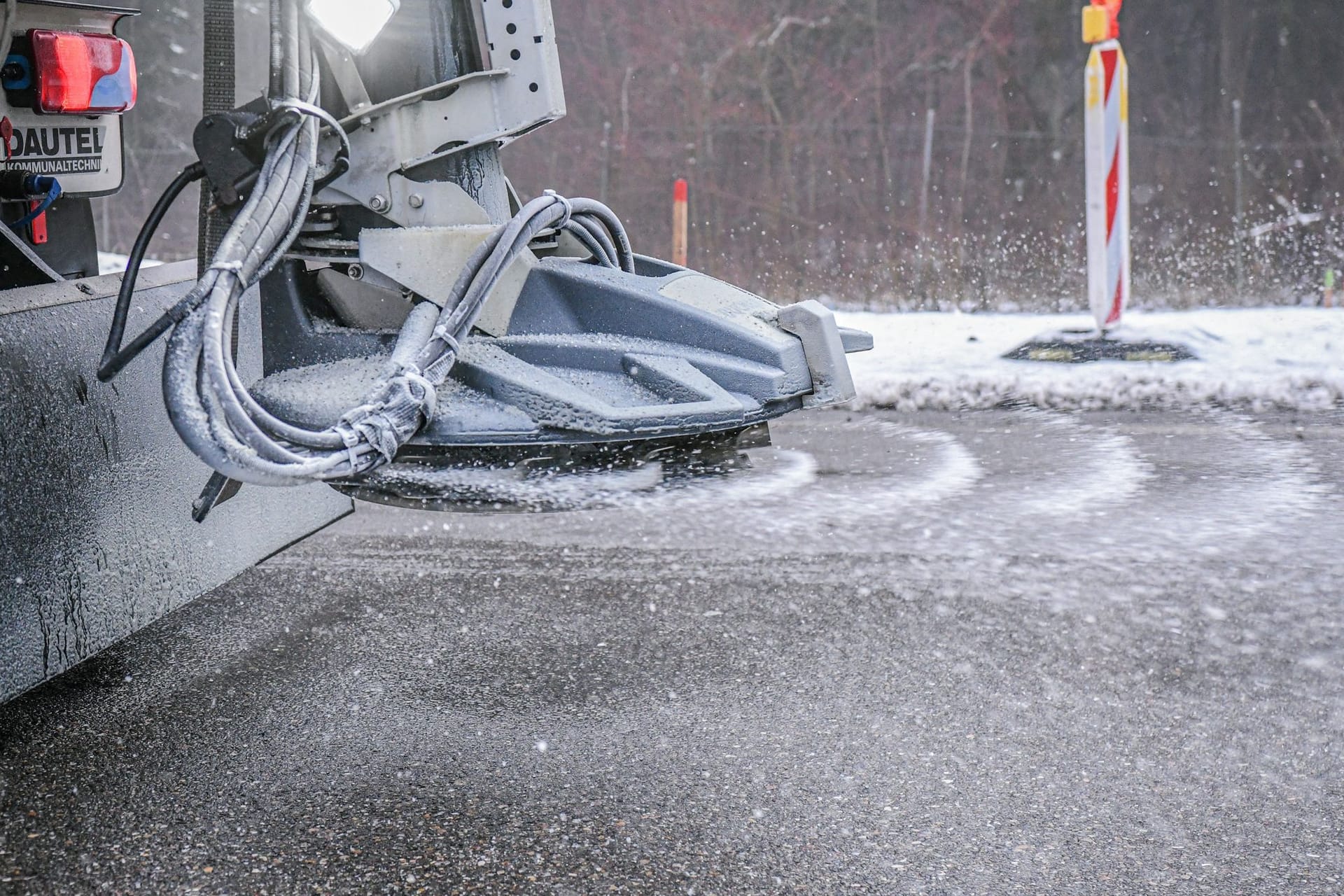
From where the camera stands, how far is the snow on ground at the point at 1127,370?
5406 millimetres

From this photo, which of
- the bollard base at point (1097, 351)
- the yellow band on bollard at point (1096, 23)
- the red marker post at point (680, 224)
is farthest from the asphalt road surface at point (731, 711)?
the red marker post at point (680, 224)

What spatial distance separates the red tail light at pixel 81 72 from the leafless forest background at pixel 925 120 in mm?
8289

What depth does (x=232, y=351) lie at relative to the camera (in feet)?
7.79

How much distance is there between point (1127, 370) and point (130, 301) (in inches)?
181

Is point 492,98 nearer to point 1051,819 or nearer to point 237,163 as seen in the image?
point 237,163

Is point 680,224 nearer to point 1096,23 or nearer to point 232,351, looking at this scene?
point 1096,23

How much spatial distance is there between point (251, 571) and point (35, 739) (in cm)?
98

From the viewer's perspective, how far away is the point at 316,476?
2070 millimetres

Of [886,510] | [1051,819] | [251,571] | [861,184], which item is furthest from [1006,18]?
[1051,819]

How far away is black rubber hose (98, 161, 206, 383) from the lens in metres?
2.17

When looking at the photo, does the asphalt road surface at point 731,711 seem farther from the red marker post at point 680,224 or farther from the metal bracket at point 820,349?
the red marker post at point 680,224

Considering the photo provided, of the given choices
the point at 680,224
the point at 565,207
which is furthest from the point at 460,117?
the point at 680,224

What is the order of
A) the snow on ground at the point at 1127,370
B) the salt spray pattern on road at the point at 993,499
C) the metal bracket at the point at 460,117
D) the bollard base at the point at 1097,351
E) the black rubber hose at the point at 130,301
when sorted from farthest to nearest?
the bollard base at the point at 1097,351, the snow on ground at the point at 1127,370, the salt spray pattern on road at the point at 993,499, the metal bracket at the point at 460,117, the black rubber hose at the point at 130,301

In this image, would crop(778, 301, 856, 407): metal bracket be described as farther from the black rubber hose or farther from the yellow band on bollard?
the yellow band on bollard
